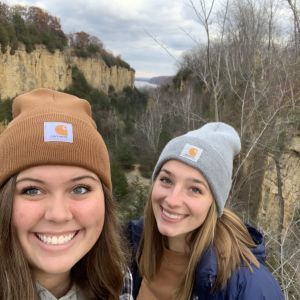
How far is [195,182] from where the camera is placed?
2.07m

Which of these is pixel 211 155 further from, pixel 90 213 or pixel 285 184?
pixel 285 184

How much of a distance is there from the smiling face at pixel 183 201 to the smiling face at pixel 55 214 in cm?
81

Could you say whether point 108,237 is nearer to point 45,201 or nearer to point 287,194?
point 45,201

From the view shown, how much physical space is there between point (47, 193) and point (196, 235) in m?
1.12

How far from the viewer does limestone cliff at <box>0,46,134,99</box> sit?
22312 mm

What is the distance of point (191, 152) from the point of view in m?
2.12

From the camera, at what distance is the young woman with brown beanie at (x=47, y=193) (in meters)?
1.18

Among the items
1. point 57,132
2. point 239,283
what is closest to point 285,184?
point 239,283

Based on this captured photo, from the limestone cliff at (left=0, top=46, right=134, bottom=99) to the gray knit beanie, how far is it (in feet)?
69.7

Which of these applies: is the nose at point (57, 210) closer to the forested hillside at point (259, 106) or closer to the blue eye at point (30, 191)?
the blue eye at point (30, 191)

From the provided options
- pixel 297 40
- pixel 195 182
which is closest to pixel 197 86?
pixel 297 40

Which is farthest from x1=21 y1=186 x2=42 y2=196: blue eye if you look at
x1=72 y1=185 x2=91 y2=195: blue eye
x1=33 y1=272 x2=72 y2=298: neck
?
x1=33 y1=272 x2=72 y2=298: neck

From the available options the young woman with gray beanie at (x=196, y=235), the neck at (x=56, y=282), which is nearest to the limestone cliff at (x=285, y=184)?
the young woman with gray beanie at (x=196, y=235)

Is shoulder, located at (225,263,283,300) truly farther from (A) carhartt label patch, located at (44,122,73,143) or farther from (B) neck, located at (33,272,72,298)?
(A) carhartt label patch, located at (44,122,73,143)
